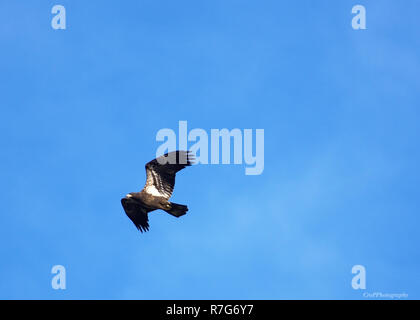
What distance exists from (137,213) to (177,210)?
2.77m

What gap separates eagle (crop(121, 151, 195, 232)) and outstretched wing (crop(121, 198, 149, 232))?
20cm

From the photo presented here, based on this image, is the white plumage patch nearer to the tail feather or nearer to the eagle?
the eagle

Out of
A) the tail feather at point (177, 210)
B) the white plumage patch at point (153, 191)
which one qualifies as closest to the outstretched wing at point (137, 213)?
the white plumage patch at point (153, 191)

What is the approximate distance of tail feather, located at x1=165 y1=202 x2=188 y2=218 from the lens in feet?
93.1

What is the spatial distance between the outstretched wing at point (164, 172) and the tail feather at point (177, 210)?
2.71 feet

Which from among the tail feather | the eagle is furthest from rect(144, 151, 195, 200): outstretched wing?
the tail feather

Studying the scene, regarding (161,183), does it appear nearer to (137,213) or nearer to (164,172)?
(164,172)

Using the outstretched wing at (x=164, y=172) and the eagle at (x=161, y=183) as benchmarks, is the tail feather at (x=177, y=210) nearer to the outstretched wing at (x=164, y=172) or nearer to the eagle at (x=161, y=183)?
the eagle at (x=161, y=183)

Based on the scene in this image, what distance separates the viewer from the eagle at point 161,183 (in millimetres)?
28922

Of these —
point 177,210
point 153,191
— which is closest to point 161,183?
point 153,191
